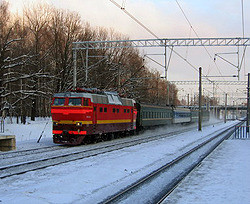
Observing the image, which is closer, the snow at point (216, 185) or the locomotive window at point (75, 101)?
the snow at point (216, 185)

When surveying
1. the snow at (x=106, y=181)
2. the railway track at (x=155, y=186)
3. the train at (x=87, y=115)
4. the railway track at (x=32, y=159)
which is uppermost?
the train at (x=87, y=115)

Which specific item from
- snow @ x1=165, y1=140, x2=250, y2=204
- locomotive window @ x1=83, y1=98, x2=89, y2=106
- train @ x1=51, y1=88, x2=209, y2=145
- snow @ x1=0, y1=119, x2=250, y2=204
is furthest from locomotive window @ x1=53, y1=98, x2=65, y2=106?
snow @ x1=165, y1=140, x2=250, y2=204

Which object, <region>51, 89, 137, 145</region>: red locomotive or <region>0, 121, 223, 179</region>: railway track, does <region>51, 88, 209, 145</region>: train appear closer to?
<region>51, 89, 137, 145</region>: red locomotive

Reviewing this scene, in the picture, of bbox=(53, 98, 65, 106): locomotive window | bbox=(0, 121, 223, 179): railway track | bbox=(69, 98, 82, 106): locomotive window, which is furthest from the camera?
bbox=(53, 98, 65, 106): locomotive window

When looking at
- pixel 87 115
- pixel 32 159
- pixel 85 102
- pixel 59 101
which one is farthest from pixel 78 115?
pixel 32 159

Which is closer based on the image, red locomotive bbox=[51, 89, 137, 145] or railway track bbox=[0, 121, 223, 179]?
railway track bbox=[0, 121, 223, 179]

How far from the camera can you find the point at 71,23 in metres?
41.7

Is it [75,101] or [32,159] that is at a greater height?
[75,101]

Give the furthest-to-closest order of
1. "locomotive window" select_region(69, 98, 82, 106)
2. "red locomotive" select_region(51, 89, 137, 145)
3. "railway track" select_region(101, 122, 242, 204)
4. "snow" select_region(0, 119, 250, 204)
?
"locomotive window" select_region(69, 98, 82, 106), "red locomotive" select_region(51, 89, 137, 145), "railway track" select_region(101, 122, 242, 204), "snow" select_region(0, 119, 250, 204)

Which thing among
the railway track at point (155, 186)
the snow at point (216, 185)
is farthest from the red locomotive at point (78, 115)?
the snow at point (216, 185)

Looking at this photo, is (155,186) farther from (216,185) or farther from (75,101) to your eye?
(75,101)

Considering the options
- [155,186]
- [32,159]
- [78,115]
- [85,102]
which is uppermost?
[85,102]

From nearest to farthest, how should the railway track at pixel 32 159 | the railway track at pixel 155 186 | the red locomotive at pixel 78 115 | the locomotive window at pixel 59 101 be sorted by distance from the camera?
the railway track at pixel 155 186 → the railway track at pixel 32 159 → the red locomotive at pixel 78 115 → the locomotive window at pixel 59 101

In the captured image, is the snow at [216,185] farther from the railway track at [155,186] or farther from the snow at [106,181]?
the railway track at [155,186]
